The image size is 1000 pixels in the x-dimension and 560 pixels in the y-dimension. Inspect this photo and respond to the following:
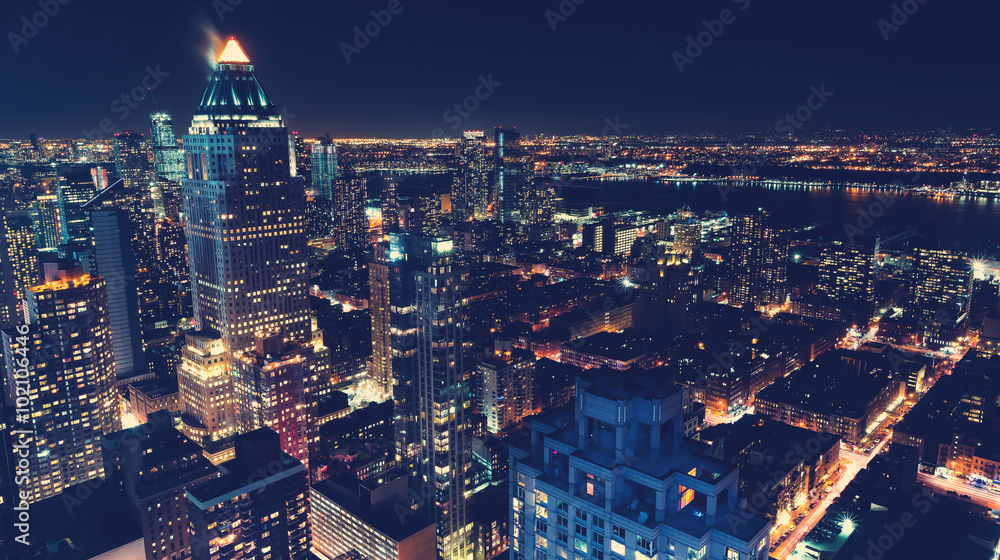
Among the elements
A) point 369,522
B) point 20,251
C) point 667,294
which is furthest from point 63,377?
point 667,294

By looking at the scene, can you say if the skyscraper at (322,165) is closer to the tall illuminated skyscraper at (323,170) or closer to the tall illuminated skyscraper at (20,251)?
the tall illuminated skyscraper at (323,170)

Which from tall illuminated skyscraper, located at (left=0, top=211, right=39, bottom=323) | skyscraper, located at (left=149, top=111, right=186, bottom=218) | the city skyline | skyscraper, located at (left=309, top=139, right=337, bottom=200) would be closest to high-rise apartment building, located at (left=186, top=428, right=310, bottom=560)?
the city skyline

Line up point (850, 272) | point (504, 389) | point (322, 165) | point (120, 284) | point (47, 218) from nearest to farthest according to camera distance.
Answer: point (504, 389) < point (120, 284) < point (850, 272) < point (47, 218) < point (322, 165)

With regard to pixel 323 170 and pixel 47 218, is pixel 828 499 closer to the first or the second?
pixel 47 218

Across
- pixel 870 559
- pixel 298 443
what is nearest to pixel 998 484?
pixel 870 559

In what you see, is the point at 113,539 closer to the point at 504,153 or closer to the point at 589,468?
the point at 589,468

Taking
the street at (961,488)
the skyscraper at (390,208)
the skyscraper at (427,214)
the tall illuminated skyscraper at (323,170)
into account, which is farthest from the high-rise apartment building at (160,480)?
the tall illuminated skyscraper at (323,170)
